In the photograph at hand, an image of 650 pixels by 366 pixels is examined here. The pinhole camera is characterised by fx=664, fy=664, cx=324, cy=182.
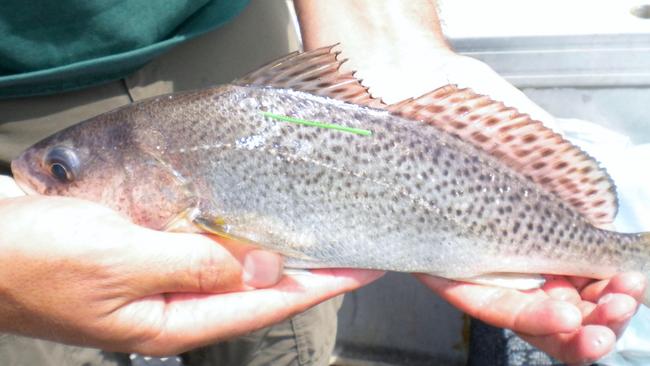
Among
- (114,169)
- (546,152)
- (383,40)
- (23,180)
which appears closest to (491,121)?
(546,152)

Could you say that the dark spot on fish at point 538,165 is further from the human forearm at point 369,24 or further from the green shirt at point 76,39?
the green shirt at point 76,39

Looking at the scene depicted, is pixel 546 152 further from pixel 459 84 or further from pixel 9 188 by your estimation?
pixel 9 188

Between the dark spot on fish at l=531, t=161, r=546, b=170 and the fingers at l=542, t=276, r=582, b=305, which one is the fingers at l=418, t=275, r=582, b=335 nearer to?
the fingers at l=542, t=276, r=582, b=305

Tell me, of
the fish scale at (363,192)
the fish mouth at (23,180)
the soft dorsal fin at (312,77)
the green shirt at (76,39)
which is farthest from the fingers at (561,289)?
the fish mouth at (23,180)

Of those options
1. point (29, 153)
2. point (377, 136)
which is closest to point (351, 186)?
point (377, 136)

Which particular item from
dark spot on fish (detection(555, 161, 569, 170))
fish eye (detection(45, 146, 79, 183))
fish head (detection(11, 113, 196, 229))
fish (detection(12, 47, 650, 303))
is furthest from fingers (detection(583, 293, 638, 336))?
fish eye (detection(45, 146, 79, 183))

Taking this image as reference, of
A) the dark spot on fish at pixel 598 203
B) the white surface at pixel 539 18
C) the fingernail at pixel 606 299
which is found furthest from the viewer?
the white surface at pixel 539 18
